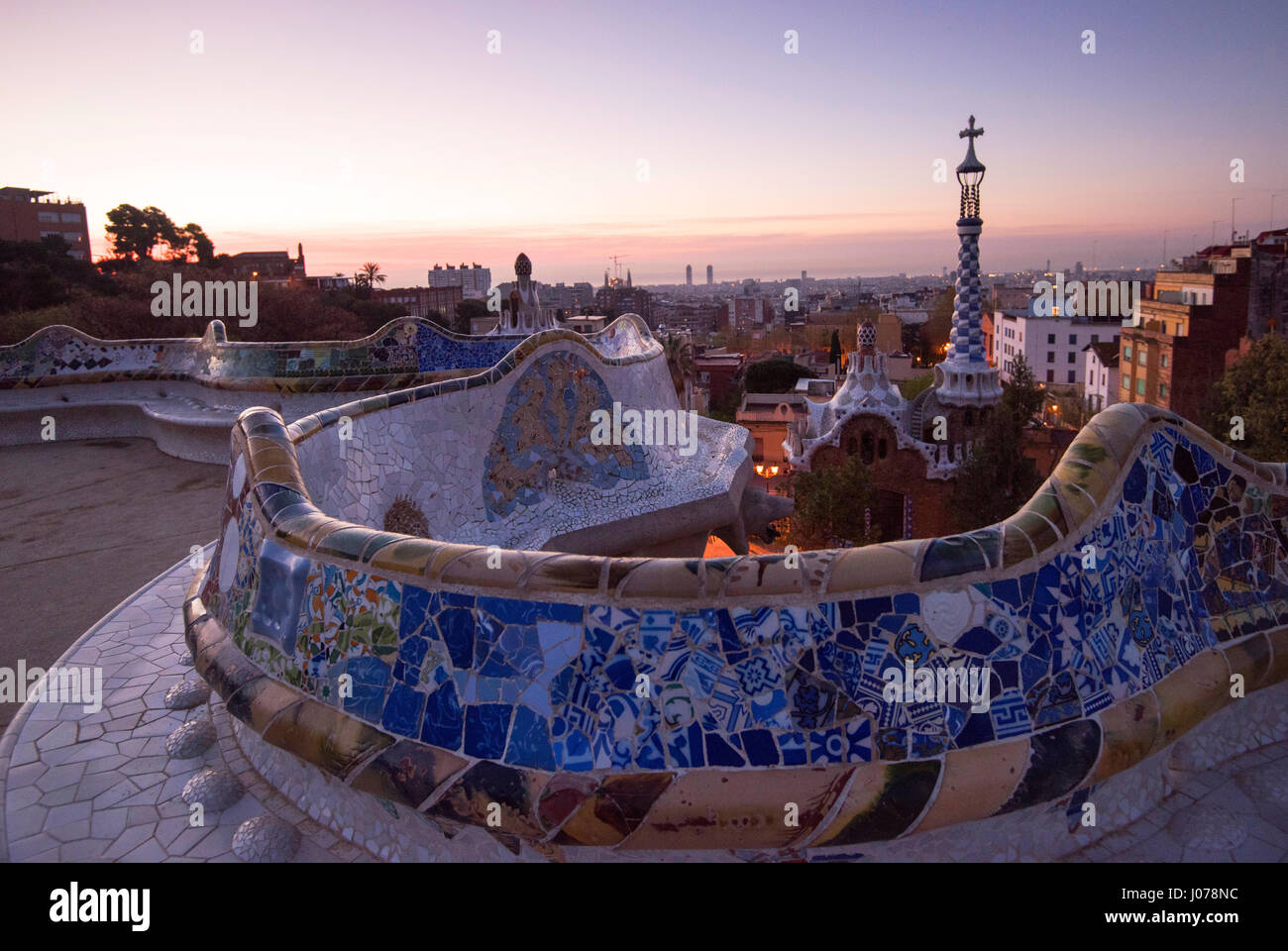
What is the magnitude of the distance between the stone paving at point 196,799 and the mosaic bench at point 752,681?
30 centimetres

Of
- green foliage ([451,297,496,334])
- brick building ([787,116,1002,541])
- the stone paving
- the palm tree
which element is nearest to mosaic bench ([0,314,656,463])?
the stone paving

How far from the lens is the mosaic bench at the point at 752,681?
7.60ft

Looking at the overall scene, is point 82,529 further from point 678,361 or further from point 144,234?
point 144,234

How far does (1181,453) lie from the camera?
315cm

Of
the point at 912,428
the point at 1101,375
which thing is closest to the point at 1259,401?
the point at 912,428

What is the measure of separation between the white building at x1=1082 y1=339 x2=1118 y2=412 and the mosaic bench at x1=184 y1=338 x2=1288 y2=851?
36.6m

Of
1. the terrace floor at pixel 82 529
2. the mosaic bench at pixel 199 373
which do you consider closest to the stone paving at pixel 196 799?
the terrace floor at pixel 82 529

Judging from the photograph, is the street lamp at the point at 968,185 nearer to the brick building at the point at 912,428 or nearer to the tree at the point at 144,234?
the brick building at the point at 912,428

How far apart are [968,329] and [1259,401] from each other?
5.60m

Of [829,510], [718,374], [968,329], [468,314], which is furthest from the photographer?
[718,374]

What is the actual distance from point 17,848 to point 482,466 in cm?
422

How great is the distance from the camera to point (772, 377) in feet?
152
